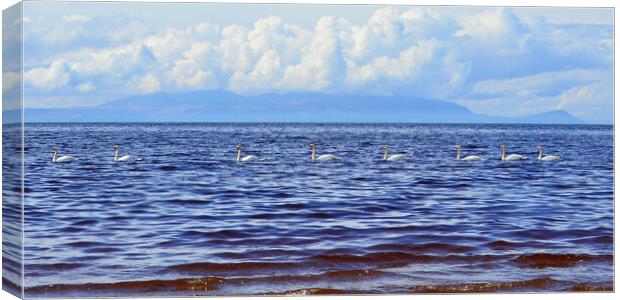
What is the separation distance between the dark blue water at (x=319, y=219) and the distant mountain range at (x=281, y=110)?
0.27m

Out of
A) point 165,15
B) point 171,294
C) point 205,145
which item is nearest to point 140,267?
point 171,294

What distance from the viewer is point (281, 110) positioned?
12.3 metres

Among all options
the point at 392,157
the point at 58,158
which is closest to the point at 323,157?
the point at 392,157

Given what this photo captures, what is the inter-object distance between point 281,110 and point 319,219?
3.54ft

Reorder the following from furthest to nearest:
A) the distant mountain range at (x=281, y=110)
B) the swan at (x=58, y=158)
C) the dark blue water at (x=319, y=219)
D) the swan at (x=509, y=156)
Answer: the swan at (x=509, y=156), the swan at (x=58, y=158), the distant mountain range at (x=281, y=110), the dark blue water at (x=319, y=219)

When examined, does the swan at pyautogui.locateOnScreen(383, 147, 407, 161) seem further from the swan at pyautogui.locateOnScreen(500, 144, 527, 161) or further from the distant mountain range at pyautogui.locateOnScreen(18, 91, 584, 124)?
the swan at pyautogui.locateOnScreen(500, 144, 527, 161)

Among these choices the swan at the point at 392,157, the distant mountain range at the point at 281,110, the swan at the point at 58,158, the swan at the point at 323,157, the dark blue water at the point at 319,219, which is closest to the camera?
the dark blue water at the point at 319,219

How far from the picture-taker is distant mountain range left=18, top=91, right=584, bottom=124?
12.2 m

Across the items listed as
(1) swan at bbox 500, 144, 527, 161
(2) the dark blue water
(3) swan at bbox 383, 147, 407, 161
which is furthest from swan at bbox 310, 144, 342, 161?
(1) swan at bbox 500, 144, 527, 161

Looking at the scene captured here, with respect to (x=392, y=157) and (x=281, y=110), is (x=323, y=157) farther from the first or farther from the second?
(x=392, y=157)

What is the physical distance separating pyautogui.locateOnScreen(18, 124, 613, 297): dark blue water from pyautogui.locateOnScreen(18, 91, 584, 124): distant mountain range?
27cm

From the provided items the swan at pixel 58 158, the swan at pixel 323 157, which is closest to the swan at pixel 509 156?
the swan at pixel 323 157

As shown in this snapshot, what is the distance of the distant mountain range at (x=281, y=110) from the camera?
40.2 feet

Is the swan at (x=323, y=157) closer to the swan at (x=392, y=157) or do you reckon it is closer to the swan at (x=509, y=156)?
the swan at (x=392, y=157)
